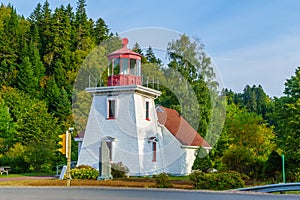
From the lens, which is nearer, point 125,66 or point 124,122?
point 124,122

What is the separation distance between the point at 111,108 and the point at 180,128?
658 cm

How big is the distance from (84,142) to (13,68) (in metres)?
42.6

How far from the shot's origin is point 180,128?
35781mm

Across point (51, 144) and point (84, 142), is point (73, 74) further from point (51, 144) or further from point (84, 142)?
point (84, 142)

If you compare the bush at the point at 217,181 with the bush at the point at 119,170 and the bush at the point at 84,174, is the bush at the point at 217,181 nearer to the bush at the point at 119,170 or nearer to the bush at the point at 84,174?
the bush at the point at 84,174

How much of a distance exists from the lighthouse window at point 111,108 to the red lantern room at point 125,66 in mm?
1060

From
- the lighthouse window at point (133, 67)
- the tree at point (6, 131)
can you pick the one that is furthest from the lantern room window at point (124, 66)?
the tree at point (6, 131)

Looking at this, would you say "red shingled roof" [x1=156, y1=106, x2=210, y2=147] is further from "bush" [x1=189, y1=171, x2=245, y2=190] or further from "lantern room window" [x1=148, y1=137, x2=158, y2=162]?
"bush" [x1=189, y1=171, x2=245, y2=190]

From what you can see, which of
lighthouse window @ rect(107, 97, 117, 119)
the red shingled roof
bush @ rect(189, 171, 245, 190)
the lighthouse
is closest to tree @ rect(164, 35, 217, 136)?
the red shingled roof

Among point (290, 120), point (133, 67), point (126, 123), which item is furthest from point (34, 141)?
point (290, 120)

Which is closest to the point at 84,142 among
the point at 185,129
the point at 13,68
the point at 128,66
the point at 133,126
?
the point at 133,126

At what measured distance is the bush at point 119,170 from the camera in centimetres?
2889

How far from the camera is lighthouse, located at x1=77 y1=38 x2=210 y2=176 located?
30578 millimetres

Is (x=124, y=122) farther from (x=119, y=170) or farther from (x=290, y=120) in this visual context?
(x=290, y=120)
